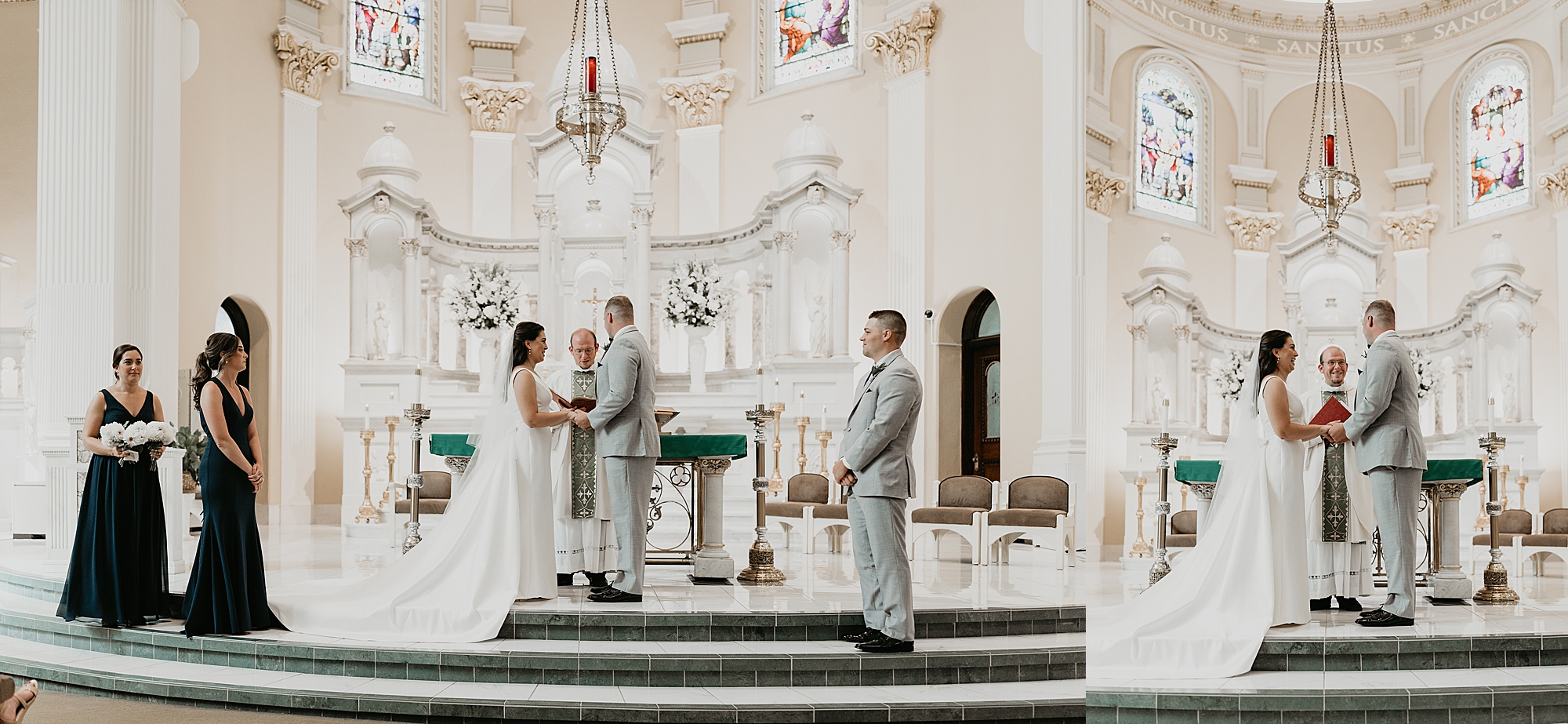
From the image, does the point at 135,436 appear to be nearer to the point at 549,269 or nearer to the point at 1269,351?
the point at 1269,351

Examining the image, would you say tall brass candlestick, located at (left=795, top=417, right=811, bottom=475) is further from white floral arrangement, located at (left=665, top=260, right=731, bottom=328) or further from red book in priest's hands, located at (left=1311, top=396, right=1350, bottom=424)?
red book in priest's hands, located at (left=1311, top=396, right=1350, bottom=424)

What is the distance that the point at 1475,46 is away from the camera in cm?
1097

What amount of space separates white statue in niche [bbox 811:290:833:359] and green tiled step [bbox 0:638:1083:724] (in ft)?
25.4

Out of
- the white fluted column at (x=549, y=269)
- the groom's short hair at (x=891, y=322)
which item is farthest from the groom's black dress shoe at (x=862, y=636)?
the white fluted column at (x=549, y=269)

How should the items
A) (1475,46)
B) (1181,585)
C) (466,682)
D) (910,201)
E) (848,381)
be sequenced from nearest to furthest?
(466,682), (1181,585), (1475,46), (848,381), (910,201)

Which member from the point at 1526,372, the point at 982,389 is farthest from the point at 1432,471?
the point at 982,389

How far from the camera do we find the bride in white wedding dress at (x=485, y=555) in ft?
18.9

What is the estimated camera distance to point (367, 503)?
12.1 m

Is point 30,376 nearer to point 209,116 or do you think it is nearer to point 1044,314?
point 209,116

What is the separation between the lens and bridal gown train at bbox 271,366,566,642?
5734 mm

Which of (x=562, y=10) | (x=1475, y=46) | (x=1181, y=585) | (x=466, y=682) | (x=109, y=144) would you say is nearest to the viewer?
(x=466, y=682)

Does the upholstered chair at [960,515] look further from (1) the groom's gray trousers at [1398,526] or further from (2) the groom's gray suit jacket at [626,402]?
(2) the groom's gray suit jacket at [626,402]

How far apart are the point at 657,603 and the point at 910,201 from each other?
8.77 metres

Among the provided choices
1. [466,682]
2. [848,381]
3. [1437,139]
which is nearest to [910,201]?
[848,381]
